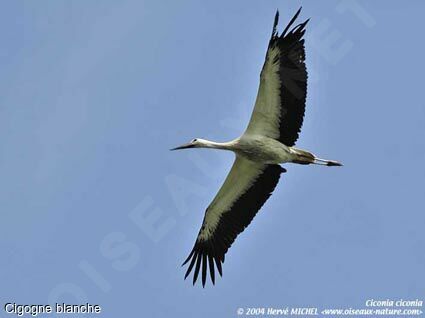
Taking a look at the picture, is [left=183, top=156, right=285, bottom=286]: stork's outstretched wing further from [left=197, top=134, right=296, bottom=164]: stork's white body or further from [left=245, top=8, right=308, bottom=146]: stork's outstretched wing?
[left=245, top=8, right=308, bottom=146]: stork's outstretched wing

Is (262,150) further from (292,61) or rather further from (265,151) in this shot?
Result: (292,61)

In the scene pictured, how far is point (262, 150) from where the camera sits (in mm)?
21438

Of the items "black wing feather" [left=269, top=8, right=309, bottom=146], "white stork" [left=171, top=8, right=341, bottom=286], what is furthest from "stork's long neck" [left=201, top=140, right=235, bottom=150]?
"black wing feather" [left=269, top=8, right=309, bottom=146]

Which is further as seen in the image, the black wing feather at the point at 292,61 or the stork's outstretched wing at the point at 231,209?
the stork's outstretched wing at the point at 231,209

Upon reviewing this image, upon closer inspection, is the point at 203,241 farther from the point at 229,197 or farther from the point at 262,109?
the point at 262,109

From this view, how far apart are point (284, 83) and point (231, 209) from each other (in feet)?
11.0

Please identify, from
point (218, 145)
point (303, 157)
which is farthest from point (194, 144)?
point (303, 157)

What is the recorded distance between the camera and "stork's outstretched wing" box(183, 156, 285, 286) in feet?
73.0

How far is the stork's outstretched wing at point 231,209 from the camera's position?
22250mm

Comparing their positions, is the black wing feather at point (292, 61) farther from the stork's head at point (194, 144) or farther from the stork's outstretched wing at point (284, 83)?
the stork's head at point (194, 144)

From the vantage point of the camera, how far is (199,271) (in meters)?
22.8

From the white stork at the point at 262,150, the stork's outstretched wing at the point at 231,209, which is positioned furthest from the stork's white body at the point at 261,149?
the stork's outstretched wing at the point at 231,209

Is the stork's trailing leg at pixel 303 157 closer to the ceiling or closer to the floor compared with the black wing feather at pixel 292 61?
closer to the floor

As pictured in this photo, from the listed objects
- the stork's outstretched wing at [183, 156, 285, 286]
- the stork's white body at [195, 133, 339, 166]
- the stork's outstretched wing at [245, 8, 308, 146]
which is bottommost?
the stork's outstretched wing at [183, 156, 285, 286]
